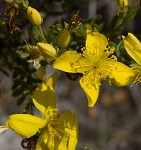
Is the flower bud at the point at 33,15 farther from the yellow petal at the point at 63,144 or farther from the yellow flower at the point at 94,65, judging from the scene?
the yellow petal at the point at 63,144

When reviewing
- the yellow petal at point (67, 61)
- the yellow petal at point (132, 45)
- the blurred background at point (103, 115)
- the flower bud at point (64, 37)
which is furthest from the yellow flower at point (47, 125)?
the blurred background at point (103, 115)

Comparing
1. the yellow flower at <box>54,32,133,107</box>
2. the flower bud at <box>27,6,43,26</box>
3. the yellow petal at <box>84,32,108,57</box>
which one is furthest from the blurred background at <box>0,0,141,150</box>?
the flower bud at <box>27,6,43,26</box>

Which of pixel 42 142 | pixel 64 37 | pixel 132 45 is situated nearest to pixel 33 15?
pixel 64 37

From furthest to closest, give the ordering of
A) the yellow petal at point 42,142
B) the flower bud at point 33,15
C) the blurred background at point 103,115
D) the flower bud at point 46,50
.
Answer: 1. the blurred background at point 103,115
2. the yellow petal at point 42,142
3. the flower bud at point 33,15
4. the flower bud at point 46,50

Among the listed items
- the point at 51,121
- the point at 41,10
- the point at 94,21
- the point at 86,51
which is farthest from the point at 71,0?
the point at 51,121

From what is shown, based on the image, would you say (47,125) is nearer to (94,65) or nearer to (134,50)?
(94,65)

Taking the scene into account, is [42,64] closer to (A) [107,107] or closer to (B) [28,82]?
(B) [28,82]
